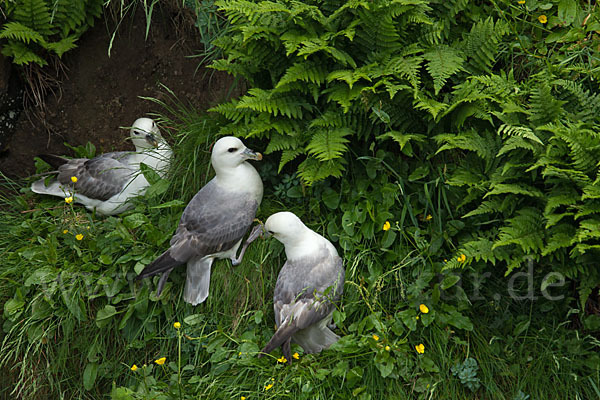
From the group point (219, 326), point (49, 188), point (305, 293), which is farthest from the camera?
point (49, 188)

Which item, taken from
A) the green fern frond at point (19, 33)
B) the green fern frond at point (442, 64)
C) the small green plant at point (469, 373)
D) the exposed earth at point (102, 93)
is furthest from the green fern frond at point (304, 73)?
the green fern frond at point (19, 33)

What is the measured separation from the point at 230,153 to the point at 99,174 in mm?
1295

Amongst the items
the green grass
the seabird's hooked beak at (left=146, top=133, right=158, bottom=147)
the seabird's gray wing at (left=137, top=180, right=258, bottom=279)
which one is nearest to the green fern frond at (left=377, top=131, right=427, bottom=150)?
the green grass

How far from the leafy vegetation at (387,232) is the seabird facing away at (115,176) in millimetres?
264

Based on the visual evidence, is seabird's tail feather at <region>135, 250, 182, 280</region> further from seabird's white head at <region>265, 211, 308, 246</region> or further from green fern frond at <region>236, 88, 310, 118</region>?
green fern frond at <region>236, 88, 310, 118</region>

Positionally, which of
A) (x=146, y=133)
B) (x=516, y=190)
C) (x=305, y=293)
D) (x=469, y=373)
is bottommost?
(x=469, y=373)

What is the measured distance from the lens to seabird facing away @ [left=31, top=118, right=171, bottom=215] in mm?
4527

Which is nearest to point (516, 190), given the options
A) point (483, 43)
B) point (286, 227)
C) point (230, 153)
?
point (483, 43)

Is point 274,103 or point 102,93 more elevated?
point 274,103

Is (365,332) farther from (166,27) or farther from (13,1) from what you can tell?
(13,1)

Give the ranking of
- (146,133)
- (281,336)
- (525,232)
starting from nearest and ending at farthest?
(525,232), (281,336), (146,133)

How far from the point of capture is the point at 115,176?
455cm

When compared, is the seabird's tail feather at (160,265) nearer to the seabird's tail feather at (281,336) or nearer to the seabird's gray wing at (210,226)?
the seabird's gray wing at (210,226)

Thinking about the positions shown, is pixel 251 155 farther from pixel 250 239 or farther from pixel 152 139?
pixel 152 139
